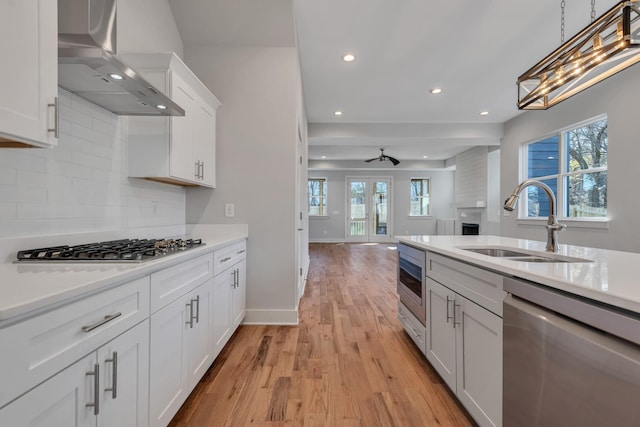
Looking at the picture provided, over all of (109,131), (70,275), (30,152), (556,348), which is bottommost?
(556,348)

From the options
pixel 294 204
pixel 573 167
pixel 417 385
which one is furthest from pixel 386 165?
pixel 417 385

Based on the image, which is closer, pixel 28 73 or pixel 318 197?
pixel 28 73

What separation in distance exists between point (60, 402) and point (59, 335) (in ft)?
0.61

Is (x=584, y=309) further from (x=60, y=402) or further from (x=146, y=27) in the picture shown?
(x=146, y=27)

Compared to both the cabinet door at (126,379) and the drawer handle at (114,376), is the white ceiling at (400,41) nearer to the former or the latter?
the cabinet door at (126,379)

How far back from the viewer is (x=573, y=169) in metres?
4.50

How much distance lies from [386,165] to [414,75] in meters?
6.07

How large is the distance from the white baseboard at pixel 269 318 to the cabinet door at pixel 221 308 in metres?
0.52

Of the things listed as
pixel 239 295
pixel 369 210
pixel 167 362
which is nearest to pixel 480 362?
pixel 167 362

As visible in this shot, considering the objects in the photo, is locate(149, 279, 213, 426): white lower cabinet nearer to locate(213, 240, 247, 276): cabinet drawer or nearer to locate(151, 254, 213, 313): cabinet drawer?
locate(151, 254, 213, 313): cabinet drawer

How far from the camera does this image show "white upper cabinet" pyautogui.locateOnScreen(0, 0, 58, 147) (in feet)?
3.09

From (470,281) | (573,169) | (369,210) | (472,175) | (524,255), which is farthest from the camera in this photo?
(369,210)

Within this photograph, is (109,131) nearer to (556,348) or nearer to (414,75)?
(556,348)

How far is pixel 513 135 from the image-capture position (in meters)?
5.53
